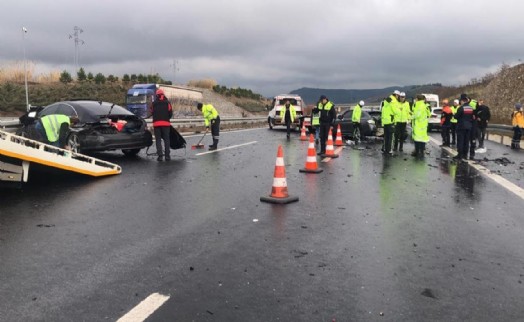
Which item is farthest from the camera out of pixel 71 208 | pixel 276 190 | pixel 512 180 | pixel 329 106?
pixel 329 106

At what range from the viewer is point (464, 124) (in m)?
13.9

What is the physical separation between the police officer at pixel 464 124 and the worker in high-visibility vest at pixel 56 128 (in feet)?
34.5

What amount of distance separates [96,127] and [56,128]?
3.56 ft

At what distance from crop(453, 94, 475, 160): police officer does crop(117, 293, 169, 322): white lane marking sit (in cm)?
1226

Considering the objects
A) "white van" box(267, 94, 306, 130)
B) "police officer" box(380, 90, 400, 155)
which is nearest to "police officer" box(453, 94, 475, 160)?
"police officer" box(380, 90, 400, 155)

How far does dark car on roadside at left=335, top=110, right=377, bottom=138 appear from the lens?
21.4m

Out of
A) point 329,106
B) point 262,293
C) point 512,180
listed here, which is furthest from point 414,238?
point 329,106

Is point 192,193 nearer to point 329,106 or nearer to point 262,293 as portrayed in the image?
point 262,293

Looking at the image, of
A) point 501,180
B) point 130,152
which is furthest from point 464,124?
point 130,152

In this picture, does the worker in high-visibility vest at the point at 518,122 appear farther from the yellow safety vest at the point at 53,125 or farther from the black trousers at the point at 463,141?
the yellow safety vest at the point at 53,125

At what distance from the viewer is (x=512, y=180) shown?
10.4 meters

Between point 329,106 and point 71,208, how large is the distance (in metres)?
9.63

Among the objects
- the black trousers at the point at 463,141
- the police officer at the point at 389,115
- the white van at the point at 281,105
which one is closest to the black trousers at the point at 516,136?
the black trousers at the point at 463,141

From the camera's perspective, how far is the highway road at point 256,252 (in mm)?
3668
